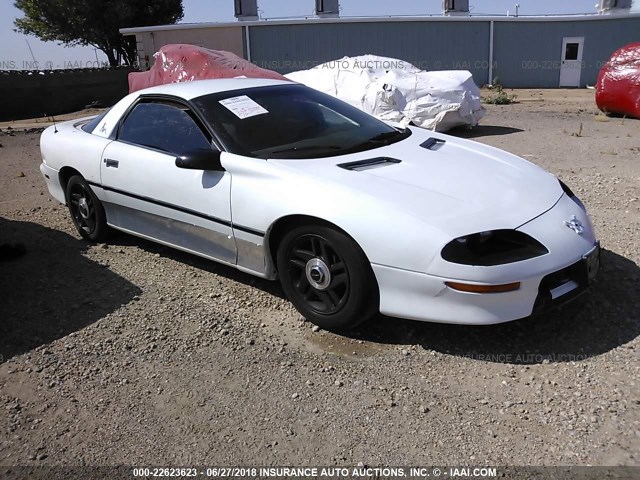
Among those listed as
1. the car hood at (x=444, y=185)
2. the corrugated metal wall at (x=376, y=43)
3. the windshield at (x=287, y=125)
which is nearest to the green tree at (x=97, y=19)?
the corrugated metal wall at (x=376, y=43)

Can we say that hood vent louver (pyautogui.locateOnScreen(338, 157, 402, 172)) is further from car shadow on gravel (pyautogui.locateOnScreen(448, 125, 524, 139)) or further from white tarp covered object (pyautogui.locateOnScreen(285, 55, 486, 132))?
car shadow on gravel (pyautogui.locateOnScreen(448, 125, 524, 139))

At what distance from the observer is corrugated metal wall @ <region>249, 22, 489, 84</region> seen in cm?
2308

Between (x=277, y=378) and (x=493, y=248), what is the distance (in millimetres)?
1306

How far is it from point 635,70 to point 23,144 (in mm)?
11803

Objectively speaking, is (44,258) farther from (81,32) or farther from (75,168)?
(81,32)

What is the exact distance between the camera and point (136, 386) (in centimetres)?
309

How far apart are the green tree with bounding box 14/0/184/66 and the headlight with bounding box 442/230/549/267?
30.7 meters

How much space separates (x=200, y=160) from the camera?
12.2ft

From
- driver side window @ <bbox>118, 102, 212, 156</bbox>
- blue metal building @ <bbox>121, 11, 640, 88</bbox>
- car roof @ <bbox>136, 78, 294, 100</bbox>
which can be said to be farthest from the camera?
blue metal building @ <bbox>121, 11, 640, 88</bbox>

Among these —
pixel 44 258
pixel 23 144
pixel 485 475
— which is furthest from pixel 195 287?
pixel 23 144

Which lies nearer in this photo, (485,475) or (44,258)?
(485,475)

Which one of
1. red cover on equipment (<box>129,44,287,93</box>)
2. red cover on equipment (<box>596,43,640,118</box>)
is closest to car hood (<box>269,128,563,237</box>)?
red cover on equipment (<box>129,44,287,93</box>)

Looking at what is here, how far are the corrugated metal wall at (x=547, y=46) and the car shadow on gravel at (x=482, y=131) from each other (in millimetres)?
13352

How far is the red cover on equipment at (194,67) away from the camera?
10.2 meters
